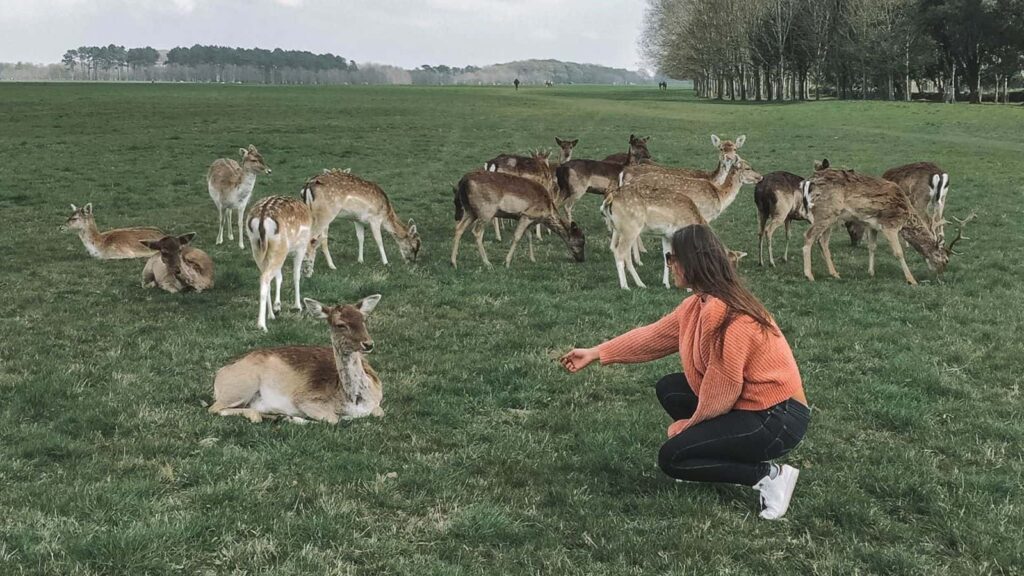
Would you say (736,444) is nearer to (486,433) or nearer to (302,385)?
(486,433)

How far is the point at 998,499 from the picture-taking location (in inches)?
193

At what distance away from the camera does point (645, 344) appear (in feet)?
16.1

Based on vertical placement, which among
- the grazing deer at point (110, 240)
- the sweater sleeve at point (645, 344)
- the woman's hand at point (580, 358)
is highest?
the grazing deer at point (110, 240)

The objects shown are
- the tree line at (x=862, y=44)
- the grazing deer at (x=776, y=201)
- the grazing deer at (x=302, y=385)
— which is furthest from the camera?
the tree line at (x=862, y=44)

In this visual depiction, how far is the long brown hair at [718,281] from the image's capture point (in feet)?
14.4

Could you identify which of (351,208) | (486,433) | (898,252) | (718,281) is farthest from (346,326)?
(898,252)

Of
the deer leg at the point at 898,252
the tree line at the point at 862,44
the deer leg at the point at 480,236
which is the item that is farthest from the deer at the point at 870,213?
the tree line at the point at 862,44

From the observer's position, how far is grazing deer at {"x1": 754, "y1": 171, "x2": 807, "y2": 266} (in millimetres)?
12578

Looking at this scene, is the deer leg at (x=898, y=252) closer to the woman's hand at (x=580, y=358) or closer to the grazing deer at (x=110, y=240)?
the woman's hand at (x=580, y=358)

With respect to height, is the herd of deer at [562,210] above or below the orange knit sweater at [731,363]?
above

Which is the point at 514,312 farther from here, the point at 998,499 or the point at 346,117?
the point at 346,117

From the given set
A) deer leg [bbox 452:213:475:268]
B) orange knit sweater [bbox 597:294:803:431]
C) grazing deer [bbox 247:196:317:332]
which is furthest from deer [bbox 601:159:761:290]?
orange knit sweater [bbox 597:294:803:431]

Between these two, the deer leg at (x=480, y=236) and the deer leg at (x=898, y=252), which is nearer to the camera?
the deer leg at (x=898, y=252)

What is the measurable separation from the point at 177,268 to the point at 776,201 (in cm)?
883
